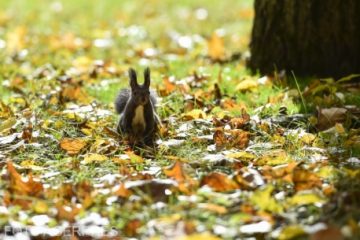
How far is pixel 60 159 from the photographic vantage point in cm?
378

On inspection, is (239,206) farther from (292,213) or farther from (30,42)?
(30,42)

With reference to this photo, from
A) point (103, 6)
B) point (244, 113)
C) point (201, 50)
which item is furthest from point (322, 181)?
point (103, 6)

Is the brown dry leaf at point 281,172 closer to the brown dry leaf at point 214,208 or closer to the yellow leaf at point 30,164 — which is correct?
the brown dry leaf at point 214,208

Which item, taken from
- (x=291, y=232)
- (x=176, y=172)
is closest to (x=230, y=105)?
(x=176, y=172)

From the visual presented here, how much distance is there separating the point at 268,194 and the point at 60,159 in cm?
141

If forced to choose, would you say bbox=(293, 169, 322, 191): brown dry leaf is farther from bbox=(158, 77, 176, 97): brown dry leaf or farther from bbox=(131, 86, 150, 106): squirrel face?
bbox=(158, 77, 176, 97): brown dry leaf

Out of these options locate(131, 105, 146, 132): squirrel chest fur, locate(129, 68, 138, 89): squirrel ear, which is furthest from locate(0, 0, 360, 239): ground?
locate(129, 68, 138, 89): squirrel ear

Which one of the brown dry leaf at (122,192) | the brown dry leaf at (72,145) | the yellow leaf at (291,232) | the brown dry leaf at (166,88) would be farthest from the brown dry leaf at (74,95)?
the yellow leaf at (291,232)

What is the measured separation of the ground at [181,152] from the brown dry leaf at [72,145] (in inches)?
0.4

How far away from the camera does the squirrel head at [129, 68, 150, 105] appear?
167 inches

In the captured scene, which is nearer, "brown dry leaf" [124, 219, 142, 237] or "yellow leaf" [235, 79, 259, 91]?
"brown dry leaf" [124, 219, 142, 237]

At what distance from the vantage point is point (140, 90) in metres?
4.27

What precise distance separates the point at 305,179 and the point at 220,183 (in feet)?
1.25

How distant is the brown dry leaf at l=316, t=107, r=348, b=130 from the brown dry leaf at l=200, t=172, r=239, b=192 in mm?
1247
